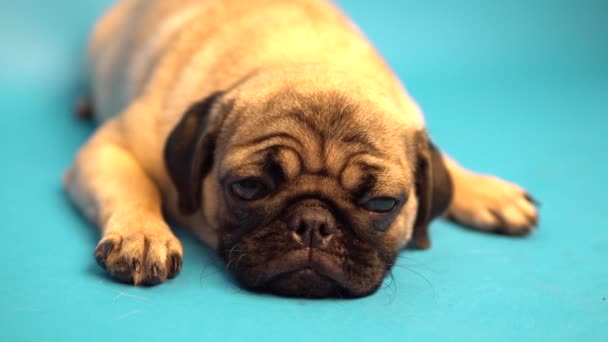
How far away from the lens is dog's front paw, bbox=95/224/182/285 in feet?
12.0

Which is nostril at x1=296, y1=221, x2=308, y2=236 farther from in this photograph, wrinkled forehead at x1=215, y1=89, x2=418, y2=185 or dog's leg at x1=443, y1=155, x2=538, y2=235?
dog's leg at x1=443, y1=155, x2=538, y2=235

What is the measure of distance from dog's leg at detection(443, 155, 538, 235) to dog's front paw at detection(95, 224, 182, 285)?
1.79 m

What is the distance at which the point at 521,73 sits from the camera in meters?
8.45

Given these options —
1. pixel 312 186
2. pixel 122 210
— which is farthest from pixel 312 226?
pixel 122 210

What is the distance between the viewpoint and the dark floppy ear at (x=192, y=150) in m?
4.01

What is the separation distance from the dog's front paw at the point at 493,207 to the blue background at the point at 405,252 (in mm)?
88

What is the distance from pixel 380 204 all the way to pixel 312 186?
1.04 ft

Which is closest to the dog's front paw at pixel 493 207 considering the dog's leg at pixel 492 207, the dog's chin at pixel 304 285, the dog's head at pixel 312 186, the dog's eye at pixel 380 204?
the dog's leg at pixel 492 207

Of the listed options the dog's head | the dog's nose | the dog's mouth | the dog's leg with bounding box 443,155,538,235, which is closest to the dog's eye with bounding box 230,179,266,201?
the dog's head

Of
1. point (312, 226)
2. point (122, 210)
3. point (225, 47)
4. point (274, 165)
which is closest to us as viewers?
point (312, 226)

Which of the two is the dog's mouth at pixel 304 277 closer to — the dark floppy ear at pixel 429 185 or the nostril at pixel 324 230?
the nostril at pixel 324 230

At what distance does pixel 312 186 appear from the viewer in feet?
11.8

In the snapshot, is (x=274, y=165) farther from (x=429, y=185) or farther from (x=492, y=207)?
(x=492, y=207)

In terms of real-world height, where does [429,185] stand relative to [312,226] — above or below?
above
